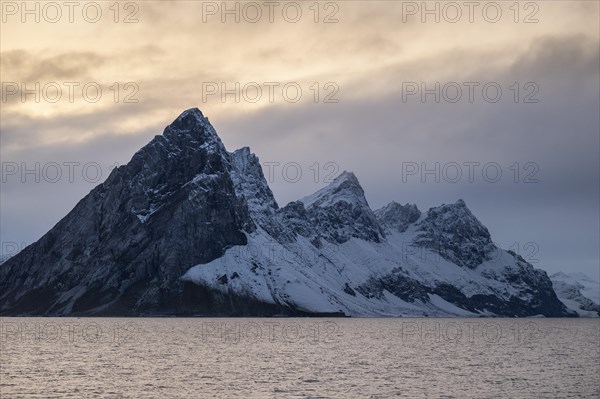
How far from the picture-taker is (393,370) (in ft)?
467

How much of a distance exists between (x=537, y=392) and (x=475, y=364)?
41259 millimetres

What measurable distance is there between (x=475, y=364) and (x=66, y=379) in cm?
7508

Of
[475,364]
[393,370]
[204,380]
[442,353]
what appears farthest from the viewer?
[442,353]


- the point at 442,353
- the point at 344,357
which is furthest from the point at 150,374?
the point at 442,353

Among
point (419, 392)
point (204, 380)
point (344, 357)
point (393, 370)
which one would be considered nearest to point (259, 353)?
point (344, 357)

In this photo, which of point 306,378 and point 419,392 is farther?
point 306,378

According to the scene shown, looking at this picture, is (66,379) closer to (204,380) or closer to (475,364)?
(204,380)

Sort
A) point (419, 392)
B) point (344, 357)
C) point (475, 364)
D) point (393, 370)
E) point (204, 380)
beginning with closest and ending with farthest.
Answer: point (419, 392) < point (204, 380) < point (393, 370) < point (475, 364) < point (344, 357)

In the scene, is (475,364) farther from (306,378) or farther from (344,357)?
(306,378)

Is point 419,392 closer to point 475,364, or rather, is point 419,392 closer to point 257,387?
point 257,387

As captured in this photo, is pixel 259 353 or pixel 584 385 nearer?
pixel 584 385

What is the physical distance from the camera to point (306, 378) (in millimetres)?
125812

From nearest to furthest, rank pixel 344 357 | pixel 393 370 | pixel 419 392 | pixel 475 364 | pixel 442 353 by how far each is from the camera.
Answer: pixel 419 392 < pixel 393 370 < pixel 475 364 < pixel 344 357 < pixel 442 353

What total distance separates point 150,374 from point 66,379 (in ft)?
46.8
